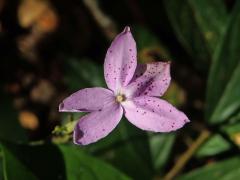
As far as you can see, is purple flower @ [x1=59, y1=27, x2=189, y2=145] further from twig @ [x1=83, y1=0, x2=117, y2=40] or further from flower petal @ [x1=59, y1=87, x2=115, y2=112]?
twig @ [x1=83, y1=0, x2=117, y2=40]

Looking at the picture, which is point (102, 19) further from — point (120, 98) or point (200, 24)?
point (120, 98)

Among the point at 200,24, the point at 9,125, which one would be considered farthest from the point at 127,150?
the point at 200,24

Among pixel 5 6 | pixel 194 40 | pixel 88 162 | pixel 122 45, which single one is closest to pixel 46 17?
pixel 5 6

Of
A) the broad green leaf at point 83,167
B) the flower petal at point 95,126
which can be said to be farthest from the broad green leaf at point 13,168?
the flower petal at point 95,126

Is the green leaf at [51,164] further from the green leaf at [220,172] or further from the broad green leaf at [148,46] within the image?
the broad green leaf at [148,46]

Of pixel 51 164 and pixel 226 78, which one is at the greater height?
pixel 226 78

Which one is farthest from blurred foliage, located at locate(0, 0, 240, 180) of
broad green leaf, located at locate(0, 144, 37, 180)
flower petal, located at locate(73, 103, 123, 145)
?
flower petal, located at locate(73, 103, 123, 145)

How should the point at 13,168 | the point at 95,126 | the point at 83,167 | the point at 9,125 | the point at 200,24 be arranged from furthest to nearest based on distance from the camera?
the point at 200,24 < the point at 9,125 < the point at 83,167 < the point at 13,168 < the point at 95,126
